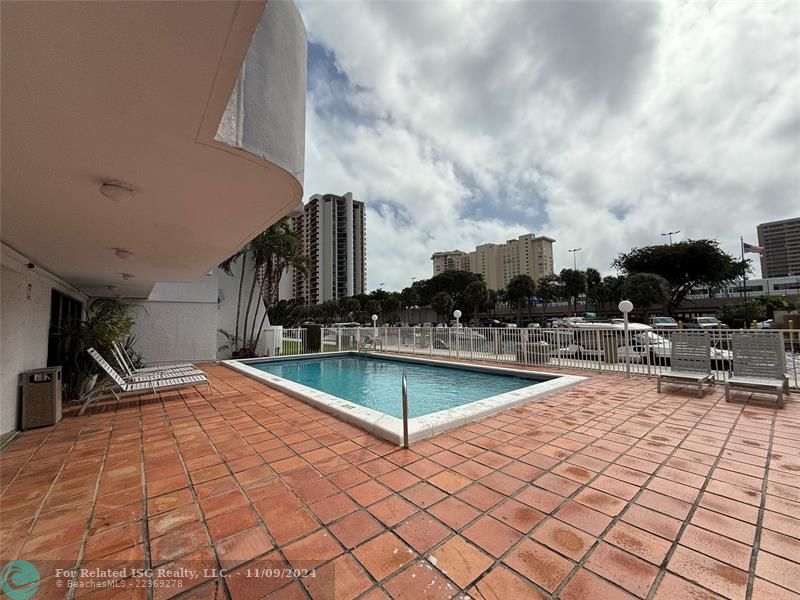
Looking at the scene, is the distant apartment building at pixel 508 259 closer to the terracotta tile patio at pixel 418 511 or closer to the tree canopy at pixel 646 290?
the tree canopy at pixel 646 290

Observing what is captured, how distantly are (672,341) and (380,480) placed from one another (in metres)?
6.27

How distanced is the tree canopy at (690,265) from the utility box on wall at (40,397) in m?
41.4

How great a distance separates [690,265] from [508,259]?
52.9 meters

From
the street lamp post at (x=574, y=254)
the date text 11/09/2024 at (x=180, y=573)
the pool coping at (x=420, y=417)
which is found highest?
the street lamp post at (x=574, y=254)

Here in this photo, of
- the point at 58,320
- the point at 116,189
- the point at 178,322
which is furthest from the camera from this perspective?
the point at 178,322

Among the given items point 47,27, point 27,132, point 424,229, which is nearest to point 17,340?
point 27,132

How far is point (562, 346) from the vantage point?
8.80 m

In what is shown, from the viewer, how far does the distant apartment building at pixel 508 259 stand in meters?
82.6

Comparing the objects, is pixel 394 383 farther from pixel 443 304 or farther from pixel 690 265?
pixel 690 265

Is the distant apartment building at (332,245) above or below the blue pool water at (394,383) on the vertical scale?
above

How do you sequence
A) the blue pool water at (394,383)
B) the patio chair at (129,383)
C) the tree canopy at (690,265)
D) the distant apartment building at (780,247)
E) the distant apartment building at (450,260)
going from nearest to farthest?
the patio chair at (129,383) → the blue pool water at (394,383) → the tree canopy at (690,265) → the distant apartment building at (780,247) → the distant apartment building at (450,260)

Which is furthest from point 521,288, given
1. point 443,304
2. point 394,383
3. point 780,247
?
point 780,247

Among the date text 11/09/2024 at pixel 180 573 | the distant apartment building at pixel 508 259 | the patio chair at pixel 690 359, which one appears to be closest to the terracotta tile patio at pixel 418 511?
the date text 11/09/2024 at pixel 180 573

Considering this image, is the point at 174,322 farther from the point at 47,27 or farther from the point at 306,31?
the point at 47,27
